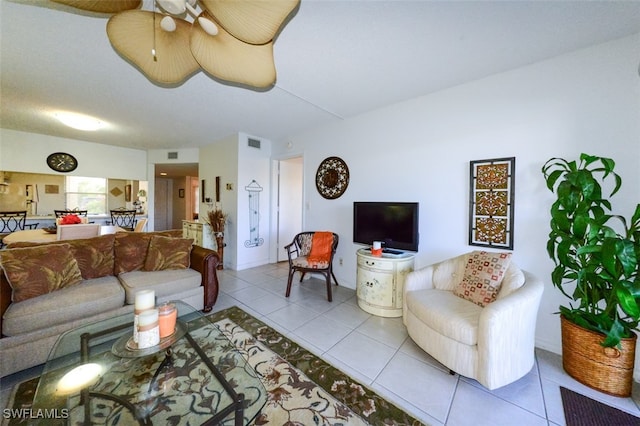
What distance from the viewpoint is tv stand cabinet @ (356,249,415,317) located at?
254 centimetres

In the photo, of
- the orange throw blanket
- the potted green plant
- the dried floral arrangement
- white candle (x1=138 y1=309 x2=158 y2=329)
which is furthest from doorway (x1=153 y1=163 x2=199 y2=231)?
the potted green plant

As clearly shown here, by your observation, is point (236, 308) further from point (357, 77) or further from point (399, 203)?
point (357, 77)

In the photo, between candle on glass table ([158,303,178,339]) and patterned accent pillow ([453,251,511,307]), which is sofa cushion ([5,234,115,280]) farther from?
patterned accent pillow ([453,251,511,307])

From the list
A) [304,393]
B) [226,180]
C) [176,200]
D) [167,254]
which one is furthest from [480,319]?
[176,200]

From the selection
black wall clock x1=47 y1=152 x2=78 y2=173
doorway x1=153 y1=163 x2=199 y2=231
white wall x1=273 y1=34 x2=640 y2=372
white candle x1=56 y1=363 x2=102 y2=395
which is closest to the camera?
white candle x1=56 y1=363 x2=102 y2=395

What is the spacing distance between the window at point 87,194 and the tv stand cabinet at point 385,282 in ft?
24.3

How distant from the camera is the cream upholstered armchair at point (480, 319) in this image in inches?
57.8

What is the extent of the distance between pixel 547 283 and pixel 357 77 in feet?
8.65

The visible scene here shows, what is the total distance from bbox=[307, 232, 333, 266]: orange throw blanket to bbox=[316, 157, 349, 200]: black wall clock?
25.8 inches

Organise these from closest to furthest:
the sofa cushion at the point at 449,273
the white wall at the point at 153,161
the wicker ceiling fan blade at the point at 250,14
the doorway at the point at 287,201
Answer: the wicker ceiling fan blade at the point at 250,14 < the sofa cushion at the point at 449,273 < the doorway at the point at 287,201 < the white wall at the point at 153,161

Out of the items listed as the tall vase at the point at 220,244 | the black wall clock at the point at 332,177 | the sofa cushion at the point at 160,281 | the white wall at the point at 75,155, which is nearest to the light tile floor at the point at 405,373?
the sofa cushion at the point at 160,281

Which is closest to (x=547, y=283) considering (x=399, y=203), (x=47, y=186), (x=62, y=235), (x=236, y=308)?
(x=399, y=203)

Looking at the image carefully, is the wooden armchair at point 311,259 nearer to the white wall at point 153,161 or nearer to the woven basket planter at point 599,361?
the woven basket planter at point 599,361

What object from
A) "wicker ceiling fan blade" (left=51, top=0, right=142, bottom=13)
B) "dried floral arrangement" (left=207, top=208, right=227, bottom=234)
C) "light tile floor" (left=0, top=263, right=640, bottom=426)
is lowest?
"light tile floor" (left=0, top=263, right=640, bottom=426)
